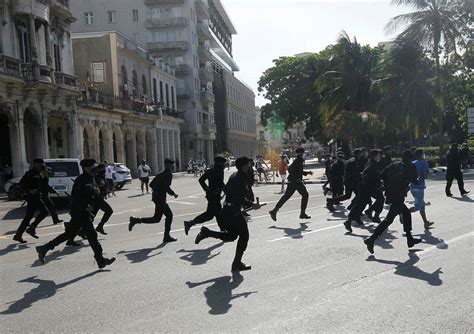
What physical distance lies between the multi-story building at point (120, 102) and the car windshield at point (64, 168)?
52.2ft

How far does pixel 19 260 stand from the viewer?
8875 millimetres

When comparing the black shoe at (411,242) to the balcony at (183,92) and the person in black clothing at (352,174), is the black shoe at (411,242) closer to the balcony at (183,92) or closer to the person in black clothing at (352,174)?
the person in black clothing at (352,174)

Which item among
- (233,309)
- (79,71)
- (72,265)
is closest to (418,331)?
(233,309)

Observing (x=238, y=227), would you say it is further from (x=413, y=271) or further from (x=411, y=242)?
(x=411, y=242)

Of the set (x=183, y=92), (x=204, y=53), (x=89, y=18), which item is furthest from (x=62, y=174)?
(x=204, y=53)

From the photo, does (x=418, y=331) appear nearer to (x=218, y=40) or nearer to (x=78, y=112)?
(x=78, y=112)

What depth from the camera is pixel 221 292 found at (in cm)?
626

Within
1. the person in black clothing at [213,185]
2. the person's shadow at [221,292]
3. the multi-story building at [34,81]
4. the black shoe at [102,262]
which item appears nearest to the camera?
the person's shadow at [221,292]

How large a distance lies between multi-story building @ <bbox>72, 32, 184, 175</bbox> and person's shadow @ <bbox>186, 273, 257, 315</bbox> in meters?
29.1

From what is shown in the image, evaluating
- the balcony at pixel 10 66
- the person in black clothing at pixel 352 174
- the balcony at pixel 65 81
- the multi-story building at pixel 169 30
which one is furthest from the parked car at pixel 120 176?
the multi-story building at pixel 169 30

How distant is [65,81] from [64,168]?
13.4 meters

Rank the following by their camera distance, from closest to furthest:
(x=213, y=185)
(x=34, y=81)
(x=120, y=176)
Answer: (x=213, y=185)
(x=34, y=81)
(x=120, y=176)

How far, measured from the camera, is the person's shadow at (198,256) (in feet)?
26.6

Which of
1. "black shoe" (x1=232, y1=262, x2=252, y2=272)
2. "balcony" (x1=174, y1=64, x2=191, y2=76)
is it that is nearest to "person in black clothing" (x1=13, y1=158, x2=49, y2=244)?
"black shoe" (x1=232, y1=262, x2=252, y2=272)
